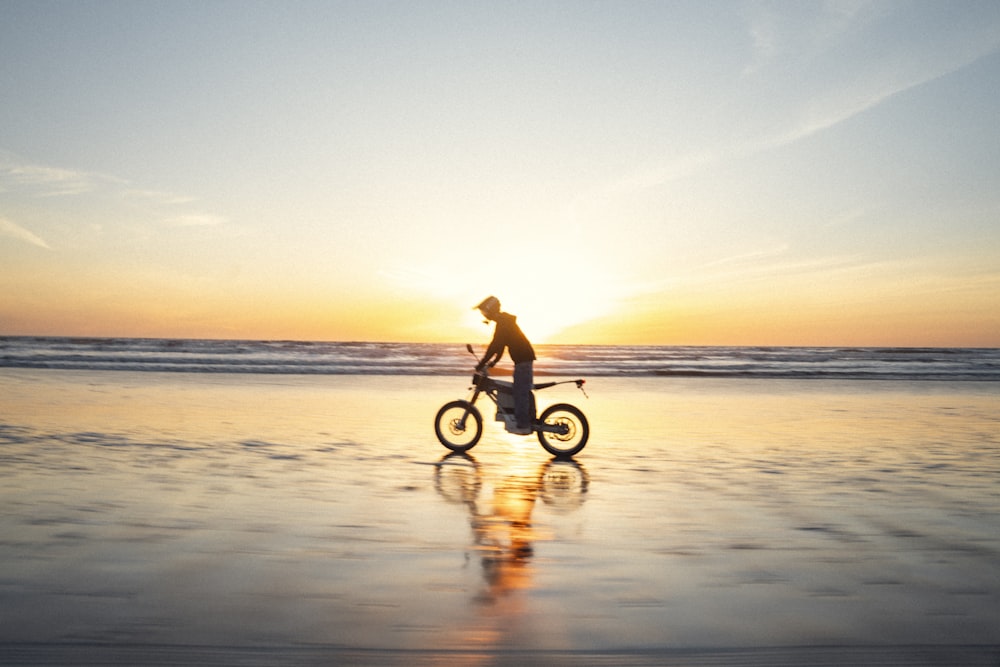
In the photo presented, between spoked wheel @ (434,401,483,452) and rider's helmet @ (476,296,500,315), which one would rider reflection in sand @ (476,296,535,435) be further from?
spoked wheel @ (434,401,483,452)

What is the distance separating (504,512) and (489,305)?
413cm

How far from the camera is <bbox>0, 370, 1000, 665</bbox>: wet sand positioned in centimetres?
384

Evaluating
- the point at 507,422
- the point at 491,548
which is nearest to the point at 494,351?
the point at 507,422

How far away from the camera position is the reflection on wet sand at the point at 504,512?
14.0ft

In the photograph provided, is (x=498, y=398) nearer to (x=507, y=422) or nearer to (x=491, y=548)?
(x=507, y=422)

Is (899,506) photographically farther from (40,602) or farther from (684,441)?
(40,602)

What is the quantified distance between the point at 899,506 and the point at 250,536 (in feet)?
20.2

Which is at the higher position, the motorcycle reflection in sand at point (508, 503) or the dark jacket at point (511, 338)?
the dark jacket at point (511, 338)

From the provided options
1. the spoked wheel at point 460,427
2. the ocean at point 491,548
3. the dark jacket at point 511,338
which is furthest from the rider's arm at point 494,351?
the ocean at point 491,548

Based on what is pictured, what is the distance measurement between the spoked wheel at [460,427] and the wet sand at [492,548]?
0.44m

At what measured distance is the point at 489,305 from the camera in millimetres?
10547

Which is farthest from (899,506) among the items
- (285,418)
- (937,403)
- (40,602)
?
(937,403)

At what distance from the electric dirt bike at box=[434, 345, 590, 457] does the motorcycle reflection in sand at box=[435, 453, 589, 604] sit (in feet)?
1.34

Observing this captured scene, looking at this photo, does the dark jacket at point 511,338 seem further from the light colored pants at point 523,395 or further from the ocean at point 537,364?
the ocean at point 537,364
